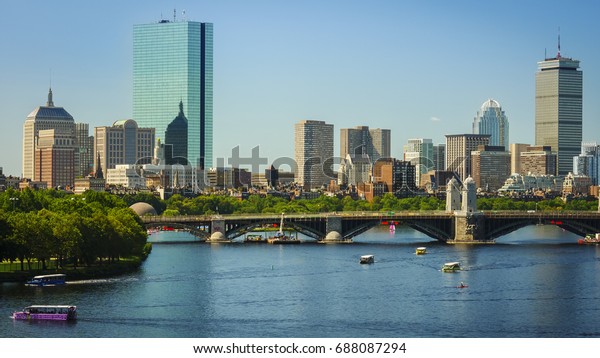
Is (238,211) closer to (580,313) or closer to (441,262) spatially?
(441,262)

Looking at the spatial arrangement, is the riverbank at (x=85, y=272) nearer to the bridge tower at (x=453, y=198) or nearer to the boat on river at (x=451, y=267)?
the boat on river at (x=451, y=267)

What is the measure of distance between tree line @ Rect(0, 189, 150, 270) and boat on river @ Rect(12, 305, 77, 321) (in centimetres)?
1406

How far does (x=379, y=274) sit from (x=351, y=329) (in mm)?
25570

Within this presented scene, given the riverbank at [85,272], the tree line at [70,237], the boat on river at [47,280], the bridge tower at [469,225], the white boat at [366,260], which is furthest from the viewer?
the bridge tower at [469,225]

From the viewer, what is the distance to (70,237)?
8006 centimetres

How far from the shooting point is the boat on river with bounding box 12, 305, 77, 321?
62.0 m

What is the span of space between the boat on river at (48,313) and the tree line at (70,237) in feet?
46.1

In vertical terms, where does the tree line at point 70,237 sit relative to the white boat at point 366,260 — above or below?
above

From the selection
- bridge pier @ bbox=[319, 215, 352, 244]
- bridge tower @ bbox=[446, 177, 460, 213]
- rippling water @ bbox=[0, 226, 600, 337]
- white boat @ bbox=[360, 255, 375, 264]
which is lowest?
rippling water @ bbox=[0, 226, 600, 337]

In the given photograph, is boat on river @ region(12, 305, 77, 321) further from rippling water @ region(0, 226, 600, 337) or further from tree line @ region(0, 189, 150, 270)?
tree line @ region(0, 189, 150, 270)

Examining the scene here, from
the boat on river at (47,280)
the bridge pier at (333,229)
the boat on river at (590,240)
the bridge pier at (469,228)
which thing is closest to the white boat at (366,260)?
the boat on river at (47,280)

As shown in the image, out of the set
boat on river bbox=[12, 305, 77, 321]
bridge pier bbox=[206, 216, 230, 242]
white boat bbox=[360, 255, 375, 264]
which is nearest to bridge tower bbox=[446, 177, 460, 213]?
bridge pier bbox=[206, 216, 230, 242]

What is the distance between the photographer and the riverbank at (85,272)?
75.5 meters
